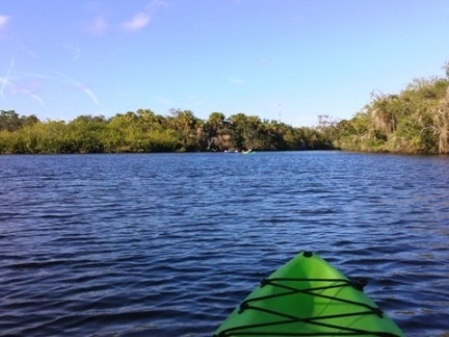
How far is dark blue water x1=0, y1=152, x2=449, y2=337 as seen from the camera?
666cm

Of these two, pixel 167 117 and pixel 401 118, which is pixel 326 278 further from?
pixel 167 117

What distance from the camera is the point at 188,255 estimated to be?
10133 millimetres

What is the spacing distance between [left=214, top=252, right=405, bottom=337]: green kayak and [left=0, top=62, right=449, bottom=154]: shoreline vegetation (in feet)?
182

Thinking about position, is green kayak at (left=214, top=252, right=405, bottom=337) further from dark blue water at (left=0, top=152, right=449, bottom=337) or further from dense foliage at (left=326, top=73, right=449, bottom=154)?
dense foliage at (left=326, top=73, right=449, bottom=154)

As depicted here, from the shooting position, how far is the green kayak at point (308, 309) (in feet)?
14.6

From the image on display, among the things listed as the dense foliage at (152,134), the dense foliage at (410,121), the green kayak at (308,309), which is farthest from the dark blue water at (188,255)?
the dense foliage at (152,134)

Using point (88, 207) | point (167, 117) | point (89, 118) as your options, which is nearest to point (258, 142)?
point (167, 117)

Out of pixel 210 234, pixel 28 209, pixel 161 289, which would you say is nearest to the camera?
pixel 161 289

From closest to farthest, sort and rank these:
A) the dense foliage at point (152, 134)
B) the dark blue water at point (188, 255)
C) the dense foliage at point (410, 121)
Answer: the dark blue water at point (188, 255) < the dense foliage at point (410, 121) < the dense foliage at point (152, 134)

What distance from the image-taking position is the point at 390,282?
321 inches

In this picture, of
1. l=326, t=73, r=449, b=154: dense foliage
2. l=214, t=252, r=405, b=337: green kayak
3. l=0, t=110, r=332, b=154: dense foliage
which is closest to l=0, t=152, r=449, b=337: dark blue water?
l=214, t=252, r=405, b=337: green kayak

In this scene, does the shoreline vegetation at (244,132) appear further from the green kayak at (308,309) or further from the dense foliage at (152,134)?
the green kayak at (308,309)

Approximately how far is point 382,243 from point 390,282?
127 inches

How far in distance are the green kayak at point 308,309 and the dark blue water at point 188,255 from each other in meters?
1.37
